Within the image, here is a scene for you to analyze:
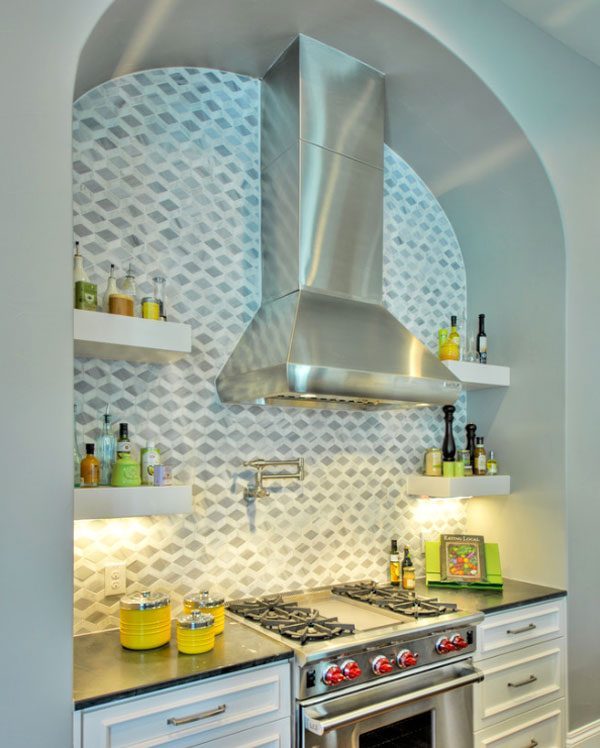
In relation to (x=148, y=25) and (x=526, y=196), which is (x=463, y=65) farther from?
(x=148, y=25)

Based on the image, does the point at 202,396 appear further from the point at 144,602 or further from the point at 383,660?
the point at 383,660

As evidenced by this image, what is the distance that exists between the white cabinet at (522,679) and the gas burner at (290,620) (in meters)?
0.72

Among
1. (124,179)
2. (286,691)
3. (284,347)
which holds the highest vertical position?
(124,179)

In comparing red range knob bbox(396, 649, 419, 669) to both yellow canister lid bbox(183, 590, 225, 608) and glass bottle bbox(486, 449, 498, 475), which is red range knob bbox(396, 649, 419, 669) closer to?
yellow canister lid bbox(183, 590, 225, 608)

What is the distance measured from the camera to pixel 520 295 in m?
3.06

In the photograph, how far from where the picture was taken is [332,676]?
191 centimetres

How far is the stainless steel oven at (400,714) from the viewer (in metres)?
1.88

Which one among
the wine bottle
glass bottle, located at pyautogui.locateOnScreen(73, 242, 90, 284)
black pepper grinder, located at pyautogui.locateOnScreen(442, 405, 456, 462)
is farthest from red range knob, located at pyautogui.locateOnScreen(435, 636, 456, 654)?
glass bottle, located at pyautogui.locateOnScreen(73, 242, 90, 284)

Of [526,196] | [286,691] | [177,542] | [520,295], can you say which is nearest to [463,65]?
[526,196]

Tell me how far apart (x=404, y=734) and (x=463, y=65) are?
2.57 m

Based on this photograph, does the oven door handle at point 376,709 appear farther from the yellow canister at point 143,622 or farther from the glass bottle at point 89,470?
the glass bottle at point 89,470

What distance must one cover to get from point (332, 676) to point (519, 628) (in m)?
1.06

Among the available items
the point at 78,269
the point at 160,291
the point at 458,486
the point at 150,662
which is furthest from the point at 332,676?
the point at 78,269

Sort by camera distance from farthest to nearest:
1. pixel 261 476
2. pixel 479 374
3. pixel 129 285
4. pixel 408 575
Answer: pixel 479 374, pixel 408 575, pixel 261 476, pixel 129 285
